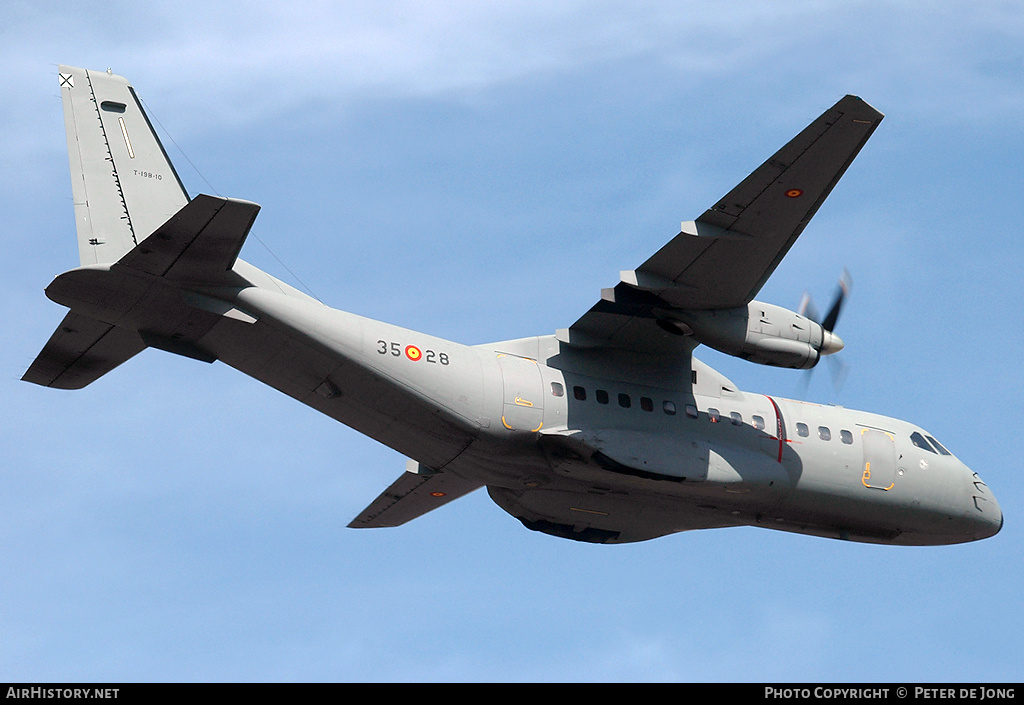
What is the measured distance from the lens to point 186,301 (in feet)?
62.3

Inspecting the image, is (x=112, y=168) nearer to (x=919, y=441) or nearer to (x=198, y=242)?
(x=198, y=242)

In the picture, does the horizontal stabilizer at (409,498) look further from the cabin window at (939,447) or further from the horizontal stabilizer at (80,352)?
the cabin window at (939,447)

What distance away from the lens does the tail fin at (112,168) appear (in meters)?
19.7

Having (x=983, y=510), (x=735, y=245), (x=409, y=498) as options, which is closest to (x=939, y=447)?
(x=983, y=510)

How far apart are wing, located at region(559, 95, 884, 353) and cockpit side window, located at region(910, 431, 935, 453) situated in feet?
18.4

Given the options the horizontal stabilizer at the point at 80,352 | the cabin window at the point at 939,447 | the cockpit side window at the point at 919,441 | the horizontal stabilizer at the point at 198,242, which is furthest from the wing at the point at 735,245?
the horizontal stabilizer at the point at 80,352

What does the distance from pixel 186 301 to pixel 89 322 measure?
2.30 metres

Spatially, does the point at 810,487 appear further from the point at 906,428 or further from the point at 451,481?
the point at 451,481

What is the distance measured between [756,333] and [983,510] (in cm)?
714

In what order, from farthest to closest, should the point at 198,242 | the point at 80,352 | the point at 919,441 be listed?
the point at 919,441
the point at 80,352
the point at 198,242

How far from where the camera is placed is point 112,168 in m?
20.1

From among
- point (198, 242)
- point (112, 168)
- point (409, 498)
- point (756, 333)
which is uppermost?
point (112, 168)

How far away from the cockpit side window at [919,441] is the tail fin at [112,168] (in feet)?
48.7
